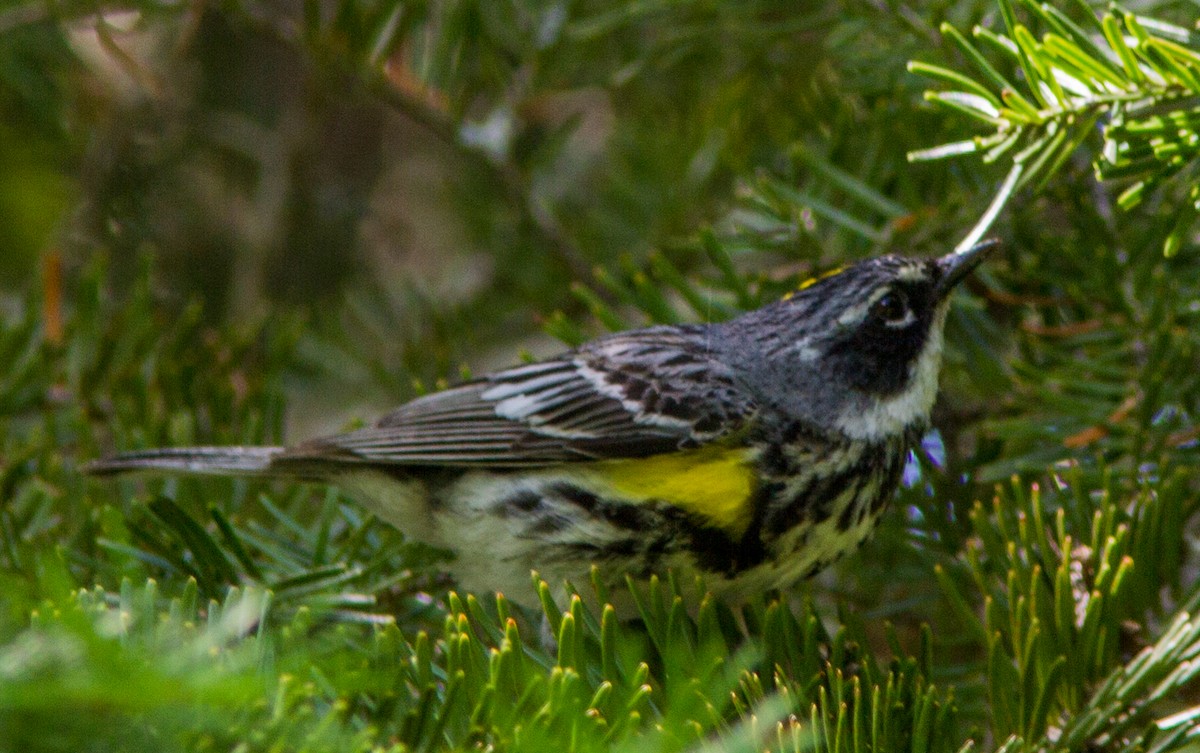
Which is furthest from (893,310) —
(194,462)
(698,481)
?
(194,462)

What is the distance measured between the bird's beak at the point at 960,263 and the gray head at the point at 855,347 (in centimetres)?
4

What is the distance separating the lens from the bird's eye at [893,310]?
8.28 ft

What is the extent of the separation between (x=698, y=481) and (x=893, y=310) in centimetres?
56

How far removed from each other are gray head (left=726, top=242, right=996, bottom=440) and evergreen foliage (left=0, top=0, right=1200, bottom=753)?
0.07 m

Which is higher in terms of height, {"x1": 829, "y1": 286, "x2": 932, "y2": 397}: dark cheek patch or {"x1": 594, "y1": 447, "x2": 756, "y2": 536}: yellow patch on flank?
{"x1": 829, "y1": 286, "x2": 932, "y2": 397}: dark cheek patch

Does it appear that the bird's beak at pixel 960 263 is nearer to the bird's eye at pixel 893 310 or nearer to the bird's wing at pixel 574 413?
the bird's eye at pixel 893 310

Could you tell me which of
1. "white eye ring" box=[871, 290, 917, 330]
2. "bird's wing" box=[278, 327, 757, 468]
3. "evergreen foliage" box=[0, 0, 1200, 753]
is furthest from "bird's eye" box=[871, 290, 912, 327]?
"bird's wing" box=[278, 327, 757, 468]

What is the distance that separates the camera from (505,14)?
2852 millimetres

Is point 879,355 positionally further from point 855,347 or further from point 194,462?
point 194,462

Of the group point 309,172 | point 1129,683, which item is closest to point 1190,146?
point 1129,683

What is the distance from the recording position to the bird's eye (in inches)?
99.3

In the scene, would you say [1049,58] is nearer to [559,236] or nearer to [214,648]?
[214,648]

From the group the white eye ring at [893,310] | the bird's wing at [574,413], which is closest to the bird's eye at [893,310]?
the white eye ring at [893,310]

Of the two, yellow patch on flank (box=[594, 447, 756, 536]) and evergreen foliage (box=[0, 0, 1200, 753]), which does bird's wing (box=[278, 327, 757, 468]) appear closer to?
yellow patch on flank (box=[594, 447, 756, 536])
